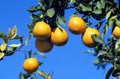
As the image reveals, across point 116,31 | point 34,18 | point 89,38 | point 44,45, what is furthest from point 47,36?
point 116,31

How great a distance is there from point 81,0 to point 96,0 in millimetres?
119

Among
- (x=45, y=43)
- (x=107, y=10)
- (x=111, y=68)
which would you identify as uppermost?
(x=107, y=10)

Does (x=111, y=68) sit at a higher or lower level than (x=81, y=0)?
lower

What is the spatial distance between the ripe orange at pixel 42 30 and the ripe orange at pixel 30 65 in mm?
309

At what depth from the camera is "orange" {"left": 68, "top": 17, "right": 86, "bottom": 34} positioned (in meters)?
2.76

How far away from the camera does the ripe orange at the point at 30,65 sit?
3.06 metres

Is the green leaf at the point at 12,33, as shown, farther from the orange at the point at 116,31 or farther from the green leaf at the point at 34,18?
the orange at the point at 116,31

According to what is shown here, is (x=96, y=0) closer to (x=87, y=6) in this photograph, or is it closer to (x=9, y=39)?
(x=87, y=6)

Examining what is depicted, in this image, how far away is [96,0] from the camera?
2.86m

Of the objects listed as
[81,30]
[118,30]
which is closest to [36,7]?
[81,30]

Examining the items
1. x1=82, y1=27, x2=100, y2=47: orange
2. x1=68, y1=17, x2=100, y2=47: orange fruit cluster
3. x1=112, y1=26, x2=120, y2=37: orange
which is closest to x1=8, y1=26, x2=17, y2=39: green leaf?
x1=68, y1=17, x2=100, y2=47: orange fruit cluster

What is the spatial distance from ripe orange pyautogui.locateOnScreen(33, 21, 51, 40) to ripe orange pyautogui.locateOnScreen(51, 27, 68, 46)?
5 centimetres

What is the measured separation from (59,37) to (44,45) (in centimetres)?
15

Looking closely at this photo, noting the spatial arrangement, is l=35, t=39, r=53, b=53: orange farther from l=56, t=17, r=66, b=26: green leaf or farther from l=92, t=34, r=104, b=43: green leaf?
l=92, t=34, r=104, b=43: green leaf
